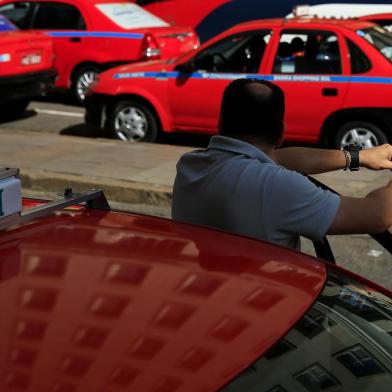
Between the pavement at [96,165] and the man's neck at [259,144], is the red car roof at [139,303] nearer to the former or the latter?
the man's neck at [259,144]

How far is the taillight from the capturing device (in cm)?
1201

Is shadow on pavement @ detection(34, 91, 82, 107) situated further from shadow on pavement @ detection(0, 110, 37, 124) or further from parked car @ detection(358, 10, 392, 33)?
parked car @ detection(358, 10, 392, 33)

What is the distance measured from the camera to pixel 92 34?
12.4 meters

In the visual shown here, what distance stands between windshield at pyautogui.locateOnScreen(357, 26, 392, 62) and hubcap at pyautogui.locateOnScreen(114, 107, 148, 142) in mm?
2656

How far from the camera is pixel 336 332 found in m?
2.08

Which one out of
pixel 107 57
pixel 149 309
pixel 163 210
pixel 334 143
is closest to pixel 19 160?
pixel 163 210

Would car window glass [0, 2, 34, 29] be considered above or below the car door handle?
below

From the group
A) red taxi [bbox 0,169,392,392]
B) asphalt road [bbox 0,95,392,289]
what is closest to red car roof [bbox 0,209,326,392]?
red taxi [bbox 0,169,392,392]

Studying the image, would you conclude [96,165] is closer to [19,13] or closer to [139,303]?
[19,13]

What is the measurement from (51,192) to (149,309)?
20.4 feet

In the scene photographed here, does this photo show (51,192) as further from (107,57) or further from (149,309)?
(149,309)

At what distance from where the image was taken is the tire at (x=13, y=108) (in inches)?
484

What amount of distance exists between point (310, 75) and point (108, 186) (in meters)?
2.52

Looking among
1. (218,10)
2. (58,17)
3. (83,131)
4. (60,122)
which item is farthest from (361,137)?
(218,10)
